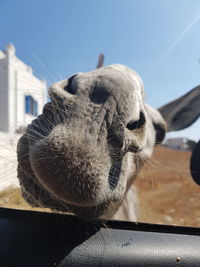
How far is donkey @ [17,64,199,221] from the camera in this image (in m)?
0.92

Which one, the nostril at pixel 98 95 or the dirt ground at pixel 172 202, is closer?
the nostril at pixel 98 95

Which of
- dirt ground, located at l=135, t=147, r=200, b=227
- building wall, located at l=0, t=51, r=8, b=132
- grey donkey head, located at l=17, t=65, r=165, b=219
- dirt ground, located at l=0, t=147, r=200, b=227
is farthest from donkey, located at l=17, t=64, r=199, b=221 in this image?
dirt ground, located at l=135, t=147, r=200, b=227

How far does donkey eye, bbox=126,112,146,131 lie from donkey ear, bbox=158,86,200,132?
5.00 ft

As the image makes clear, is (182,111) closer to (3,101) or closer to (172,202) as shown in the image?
(3,101)

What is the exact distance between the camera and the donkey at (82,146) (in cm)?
92

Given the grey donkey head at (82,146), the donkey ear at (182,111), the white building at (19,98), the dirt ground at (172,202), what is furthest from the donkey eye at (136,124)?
the dirt ground at (172,202)

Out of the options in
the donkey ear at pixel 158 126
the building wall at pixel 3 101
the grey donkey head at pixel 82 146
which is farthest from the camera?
the donkey ear at pixel 158 126

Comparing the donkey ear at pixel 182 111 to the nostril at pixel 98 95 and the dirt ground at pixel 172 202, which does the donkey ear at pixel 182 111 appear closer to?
the dirt ground at pixel 172 202

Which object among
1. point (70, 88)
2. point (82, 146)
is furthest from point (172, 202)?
point (82, 146)

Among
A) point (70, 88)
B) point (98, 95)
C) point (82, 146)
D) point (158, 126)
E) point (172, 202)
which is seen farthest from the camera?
point (172, 202)

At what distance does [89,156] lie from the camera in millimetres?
929

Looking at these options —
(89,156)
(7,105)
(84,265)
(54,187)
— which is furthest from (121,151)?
(7,105)

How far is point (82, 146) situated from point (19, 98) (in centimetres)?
53

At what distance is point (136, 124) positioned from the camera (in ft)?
4.29
